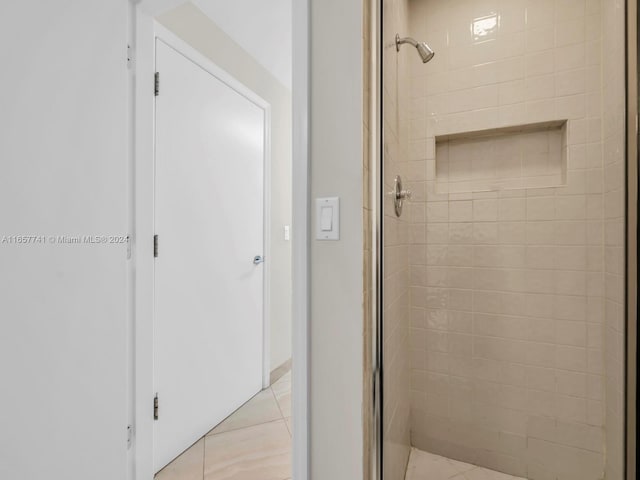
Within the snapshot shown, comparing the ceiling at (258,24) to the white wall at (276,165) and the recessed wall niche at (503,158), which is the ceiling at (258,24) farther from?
the recessed wall niche at (503,158)

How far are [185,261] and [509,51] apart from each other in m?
1.83

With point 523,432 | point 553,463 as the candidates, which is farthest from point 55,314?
point 553,463

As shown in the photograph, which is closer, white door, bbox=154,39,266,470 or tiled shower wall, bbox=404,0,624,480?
tiled shower wall, bbox=404,0,624,480

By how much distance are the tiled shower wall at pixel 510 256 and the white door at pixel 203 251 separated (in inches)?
41.2

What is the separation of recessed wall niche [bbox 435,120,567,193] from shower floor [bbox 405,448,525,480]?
131cm

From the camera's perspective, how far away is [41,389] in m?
1.07

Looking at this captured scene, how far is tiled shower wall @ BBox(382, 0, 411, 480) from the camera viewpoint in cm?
108

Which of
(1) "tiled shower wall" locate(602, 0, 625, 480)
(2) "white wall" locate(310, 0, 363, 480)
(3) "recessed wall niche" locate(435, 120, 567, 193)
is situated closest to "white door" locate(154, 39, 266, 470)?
(2) "white wall" locate(310, 0, 363, 480)

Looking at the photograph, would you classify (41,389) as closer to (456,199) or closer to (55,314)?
(55,314)

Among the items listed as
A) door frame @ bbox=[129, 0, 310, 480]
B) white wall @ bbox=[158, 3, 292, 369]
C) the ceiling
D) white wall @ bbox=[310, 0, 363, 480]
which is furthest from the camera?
white wall @ bbox=[158, 3, 292, 369]

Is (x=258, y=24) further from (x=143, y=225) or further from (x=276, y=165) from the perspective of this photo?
(x=143, y=225)

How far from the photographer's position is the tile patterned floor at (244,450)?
1.58 meters

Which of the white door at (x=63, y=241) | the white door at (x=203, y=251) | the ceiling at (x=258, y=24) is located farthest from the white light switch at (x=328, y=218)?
the ceiling at (x=258, y=24)

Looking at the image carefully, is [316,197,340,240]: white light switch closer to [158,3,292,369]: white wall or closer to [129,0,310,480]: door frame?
[129,0,310,480]: door frame
